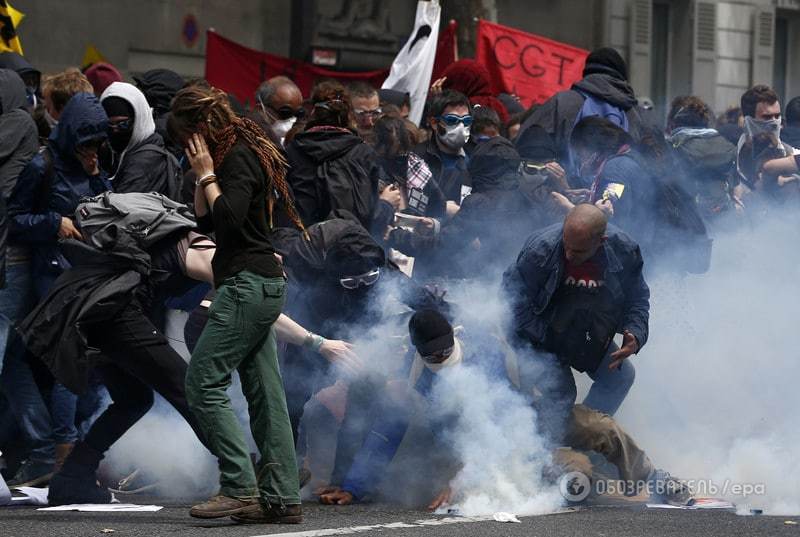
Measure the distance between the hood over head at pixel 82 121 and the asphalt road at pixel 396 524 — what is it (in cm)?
165

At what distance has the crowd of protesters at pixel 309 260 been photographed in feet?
20.4

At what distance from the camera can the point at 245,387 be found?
20.6ft

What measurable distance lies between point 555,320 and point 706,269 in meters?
1.44

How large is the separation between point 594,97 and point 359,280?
2.43m

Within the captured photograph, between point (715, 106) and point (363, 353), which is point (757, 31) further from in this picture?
point (363, 353)

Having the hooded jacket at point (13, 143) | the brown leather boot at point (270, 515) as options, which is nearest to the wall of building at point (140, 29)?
the hooded jacket at point (13, 143)

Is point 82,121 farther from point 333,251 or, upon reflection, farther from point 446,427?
point 446,427

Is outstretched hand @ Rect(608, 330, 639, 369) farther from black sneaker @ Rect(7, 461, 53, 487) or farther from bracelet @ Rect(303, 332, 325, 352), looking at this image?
black sneaker @ Rect(7, 461, 53, 487)

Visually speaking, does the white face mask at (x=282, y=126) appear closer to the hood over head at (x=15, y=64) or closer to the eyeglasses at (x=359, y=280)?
the eyeglasses at (x=359, y=280)

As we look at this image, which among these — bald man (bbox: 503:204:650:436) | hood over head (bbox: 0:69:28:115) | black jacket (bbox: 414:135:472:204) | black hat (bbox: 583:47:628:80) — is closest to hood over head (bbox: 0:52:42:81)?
hood over head (bbox: 0:69:28:115)

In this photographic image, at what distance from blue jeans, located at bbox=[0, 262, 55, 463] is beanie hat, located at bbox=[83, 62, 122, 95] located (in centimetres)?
171

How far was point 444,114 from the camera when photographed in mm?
8898

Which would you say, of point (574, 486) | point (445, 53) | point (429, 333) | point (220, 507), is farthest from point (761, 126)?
point (220, 507)

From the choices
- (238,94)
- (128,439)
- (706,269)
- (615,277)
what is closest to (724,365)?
(706,269)
